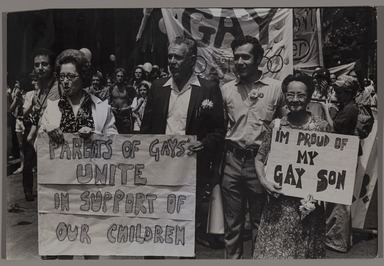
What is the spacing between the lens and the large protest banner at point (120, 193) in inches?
341

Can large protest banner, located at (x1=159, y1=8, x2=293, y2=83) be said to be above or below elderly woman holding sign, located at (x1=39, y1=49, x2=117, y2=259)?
above

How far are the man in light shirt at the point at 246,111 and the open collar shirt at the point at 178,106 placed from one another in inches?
15.7

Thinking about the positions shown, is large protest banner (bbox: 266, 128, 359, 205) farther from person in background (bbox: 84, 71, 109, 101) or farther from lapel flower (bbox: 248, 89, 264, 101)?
person in background (bbox: 84, 71, 109, 101)

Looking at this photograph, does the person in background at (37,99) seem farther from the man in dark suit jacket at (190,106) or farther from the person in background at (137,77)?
the man in dark suit jacket at (190,106)

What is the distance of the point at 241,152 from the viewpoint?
866 cm

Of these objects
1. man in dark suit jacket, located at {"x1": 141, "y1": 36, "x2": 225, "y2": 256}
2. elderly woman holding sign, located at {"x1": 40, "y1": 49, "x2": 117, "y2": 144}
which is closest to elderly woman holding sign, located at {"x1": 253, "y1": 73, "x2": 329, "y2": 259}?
man in dark suit jacket, located at {"x1": 141, "y1": 36, "x2": 225, "y2": 256}

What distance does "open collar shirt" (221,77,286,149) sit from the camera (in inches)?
340

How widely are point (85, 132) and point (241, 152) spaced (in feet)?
5.88

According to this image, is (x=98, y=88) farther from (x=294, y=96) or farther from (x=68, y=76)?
(x=294, y=96)

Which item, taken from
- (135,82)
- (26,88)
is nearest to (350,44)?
(135,82)

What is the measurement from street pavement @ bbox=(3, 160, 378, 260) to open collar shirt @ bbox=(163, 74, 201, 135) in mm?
1397

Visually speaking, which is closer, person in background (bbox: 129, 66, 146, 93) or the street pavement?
person in background (bbox: 129, 66, 146, 93)

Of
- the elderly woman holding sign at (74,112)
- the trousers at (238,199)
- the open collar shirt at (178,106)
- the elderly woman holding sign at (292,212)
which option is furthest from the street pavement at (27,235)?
the open collar shirt at (178,106)

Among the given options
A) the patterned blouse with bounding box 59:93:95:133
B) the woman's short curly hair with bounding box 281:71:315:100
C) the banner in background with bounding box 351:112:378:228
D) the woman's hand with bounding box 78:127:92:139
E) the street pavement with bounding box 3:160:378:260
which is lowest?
the street pavement with bounding box 3:160:378:260
